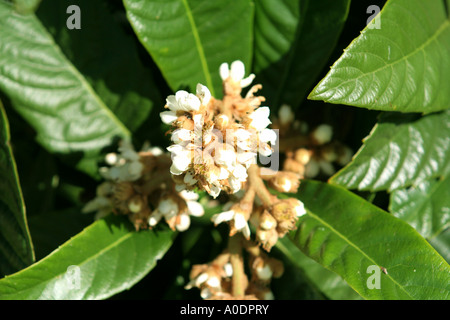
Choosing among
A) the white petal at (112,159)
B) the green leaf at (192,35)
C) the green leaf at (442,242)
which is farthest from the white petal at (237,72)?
the green leaf at (442,242)

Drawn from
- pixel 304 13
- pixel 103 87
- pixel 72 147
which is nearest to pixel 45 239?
pixel 72 147

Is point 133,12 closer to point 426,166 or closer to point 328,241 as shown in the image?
point 328,241

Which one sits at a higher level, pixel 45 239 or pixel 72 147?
pixel 72 147

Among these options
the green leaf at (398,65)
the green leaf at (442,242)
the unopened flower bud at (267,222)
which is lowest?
the green leaf at (442,242)

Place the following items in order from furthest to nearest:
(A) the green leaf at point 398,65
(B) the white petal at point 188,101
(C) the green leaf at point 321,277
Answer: (C) the green leaf at point 321,277
(B) the white petal at point 188,101
(A) the green leaf at point 398,65

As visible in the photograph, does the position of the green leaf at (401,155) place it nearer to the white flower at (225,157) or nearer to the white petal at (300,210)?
the white petal at (300,210)

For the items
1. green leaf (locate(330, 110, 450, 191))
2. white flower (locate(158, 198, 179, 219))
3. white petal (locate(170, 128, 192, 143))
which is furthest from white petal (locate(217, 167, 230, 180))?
green leaf (locate(330, 110, 450, 191))
